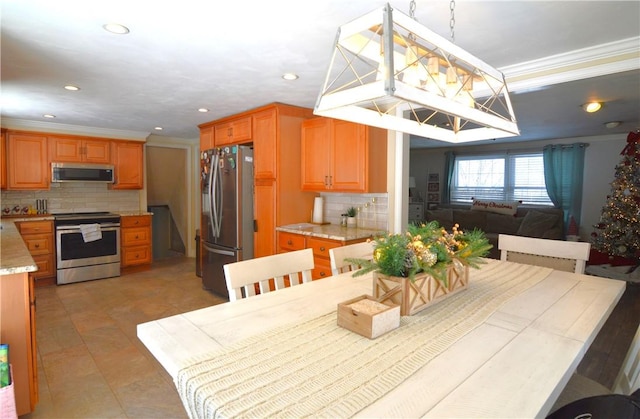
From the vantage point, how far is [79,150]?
5062 millimetres

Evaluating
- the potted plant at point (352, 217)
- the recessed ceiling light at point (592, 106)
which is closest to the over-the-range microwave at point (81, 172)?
the potted plant at point (352, 217)

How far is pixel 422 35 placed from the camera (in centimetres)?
101

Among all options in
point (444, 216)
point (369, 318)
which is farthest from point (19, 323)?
point (444, 216)

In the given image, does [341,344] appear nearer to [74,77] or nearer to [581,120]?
[74,77]

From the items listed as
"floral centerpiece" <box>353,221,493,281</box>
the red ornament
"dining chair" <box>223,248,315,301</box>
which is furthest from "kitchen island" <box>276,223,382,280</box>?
the red ornament

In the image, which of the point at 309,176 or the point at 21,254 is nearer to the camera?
the point at 21,254

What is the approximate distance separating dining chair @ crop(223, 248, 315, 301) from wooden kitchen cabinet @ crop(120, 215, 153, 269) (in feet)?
14.1

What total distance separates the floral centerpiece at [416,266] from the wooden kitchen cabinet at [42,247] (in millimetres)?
4919

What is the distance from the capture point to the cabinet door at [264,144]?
3670 mm

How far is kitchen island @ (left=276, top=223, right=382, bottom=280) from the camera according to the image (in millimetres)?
3099

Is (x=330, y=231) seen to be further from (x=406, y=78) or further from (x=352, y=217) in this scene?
(x=406, y=78)

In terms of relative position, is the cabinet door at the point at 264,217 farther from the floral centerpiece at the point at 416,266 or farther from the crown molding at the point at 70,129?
the crown molding at the point at 70,129

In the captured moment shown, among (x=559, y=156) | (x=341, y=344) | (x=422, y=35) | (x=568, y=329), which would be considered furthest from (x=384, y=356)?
(x=559, y=156)

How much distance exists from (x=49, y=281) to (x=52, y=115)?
2186 millimetres
